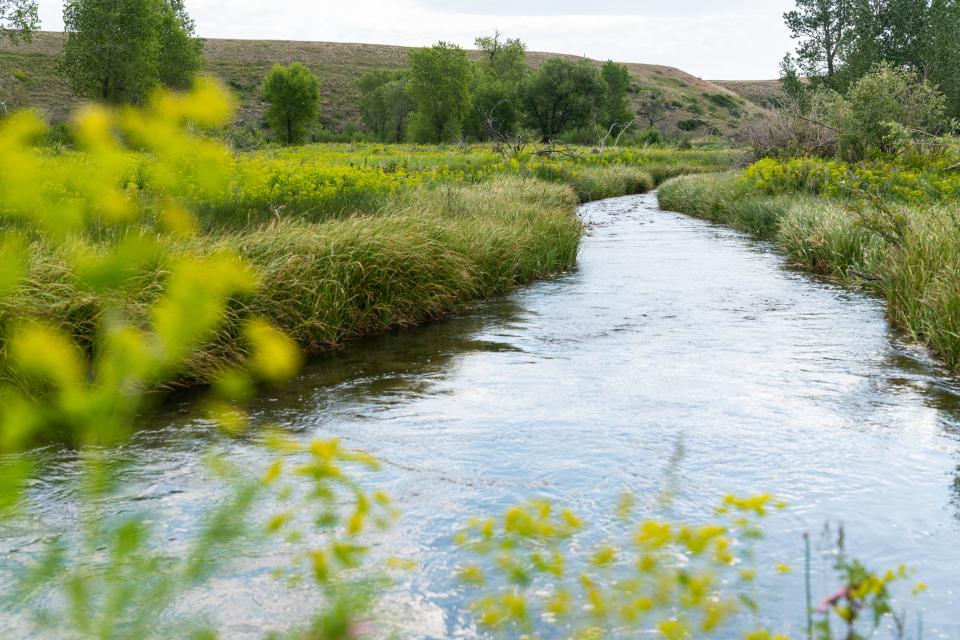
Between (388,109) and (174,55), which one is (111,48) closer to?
(174,55)

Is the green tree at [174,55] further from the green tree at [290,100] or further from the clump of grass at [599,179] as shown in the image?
the clump of grass at [599,179]

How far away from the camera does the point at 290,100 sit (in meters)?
53.9

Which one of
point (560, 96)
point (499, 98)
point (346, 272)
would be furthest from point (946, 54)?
point (346, 272)

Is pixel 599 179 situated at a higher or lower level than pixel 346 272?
higher

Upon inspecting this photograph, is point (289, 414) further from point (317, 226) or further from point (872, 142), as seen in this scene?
point (872, 142)

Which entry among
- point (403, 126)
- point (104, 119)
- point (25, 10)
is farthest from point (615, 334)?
point (403, 126)

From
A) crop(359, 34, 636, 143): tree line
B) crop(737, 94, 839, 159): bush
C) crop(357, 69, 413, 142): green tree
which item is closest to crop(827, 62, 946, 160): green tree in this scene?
crop(737, 94, 839, 159): bush

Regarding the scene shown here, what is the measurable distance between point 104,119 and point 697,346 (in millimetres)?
7047

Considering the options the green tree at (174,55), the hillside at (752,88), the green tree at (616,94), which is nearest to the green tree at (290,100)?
the green tree at (174,55)

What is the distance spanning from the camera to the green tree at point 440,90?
177 ft

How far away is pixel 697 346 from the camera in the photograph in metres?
7.99

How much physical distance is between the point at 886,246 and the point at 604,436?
6513 millimetres

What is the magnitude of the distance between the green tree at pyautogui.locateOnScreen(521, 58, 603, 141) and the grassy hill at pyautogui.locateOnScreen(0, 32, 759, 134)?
17747mm

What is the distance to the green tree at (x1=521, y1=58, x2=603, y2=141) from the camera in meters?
52.3
